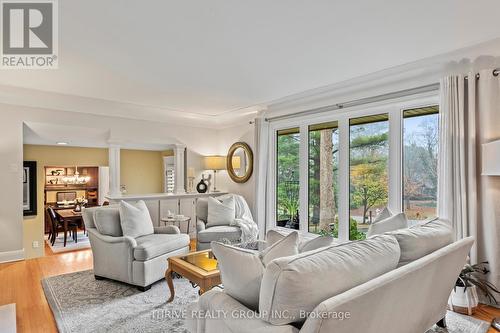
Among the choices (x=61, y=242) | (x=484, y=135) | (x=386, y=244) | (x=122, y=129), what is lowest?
(x=61, y=242)

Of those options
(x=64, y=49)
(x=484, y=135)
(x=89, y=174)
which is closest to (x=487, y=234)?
(x=484, y=135)

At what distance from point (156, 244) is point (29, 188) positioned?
4.89m

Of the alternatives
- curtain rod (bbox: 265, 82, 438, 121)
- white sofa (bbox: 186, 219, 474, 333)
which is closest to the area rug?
curtain rod (bbox: 265, 82, 438, 121)

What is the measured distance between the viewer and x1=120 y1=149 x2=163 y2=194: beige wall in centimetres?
844

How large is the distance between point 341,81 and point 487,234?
89.7 inches

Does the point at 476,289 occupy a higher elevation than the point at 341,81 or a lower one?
lower

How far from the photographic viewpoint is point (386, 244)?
65.7 inches

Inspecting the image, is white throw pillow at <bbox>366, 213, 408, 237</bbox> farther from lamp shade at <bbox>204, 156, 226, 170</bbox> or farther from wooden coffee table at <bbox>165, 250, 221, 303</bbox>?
lamp shade at <bbox>204, 156, 226, 170</bbox>

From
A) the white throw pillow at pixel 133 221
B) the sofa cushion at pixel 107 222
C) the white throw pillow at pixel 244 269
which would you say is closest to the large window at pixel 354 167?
the white throw pillow at pixel 133 221

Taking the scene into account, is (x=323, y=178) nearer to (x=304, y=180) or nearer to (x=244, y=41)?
(x=304, y=180)

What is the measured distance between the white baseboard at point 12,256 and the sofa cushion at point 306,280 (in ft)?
15.3

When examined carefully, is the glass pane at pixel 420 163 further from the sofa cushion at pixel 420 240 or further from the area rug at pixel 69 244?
the area rug at pixel 69 244

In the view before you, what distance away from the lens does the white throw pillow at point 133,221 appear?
351 cm

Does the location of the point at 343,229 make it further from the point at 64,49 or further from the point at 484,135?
the point at 64,49
